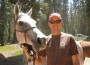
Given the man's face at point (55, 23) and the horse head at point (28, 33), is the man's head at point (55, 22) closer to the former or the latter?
the man's face at point (55, 23)

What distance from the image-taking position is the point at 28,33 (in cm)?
487

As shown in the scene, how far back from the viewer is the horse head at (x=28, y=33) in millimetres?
4543

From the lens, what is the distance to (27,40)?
485 centimetres

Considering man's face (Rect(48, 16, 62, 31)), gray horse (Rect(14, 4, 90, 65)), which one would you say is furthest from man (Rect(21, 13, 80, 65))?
gray horse (Rect(14, 4, 90, 65))

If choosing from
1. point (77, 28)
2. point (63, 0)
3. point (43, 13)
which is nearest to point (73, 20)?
point (77, 28)

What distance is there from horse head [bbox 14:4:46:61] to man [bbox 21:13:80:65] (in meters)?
0.25

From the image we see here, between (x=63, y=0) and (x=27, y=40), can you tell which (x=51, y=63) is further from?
(x=63, y=0)

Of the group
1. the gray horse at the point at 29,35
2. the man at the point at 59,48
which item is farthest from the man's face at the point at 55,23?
the gray horse at the point at 29,35

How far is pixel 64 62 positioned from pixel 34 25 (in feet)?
3.72

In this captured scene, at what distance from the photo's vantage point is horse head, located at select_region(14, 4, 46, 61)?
454 cm

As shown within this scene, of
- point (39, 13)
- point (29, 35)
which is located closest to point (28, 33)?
point (29, 35)

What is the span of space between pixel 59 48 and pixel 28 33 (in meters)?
0.94

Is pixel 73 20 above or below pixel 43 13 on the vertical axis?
below

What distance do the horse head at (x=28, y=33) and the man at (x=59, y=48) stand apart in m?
0.25
